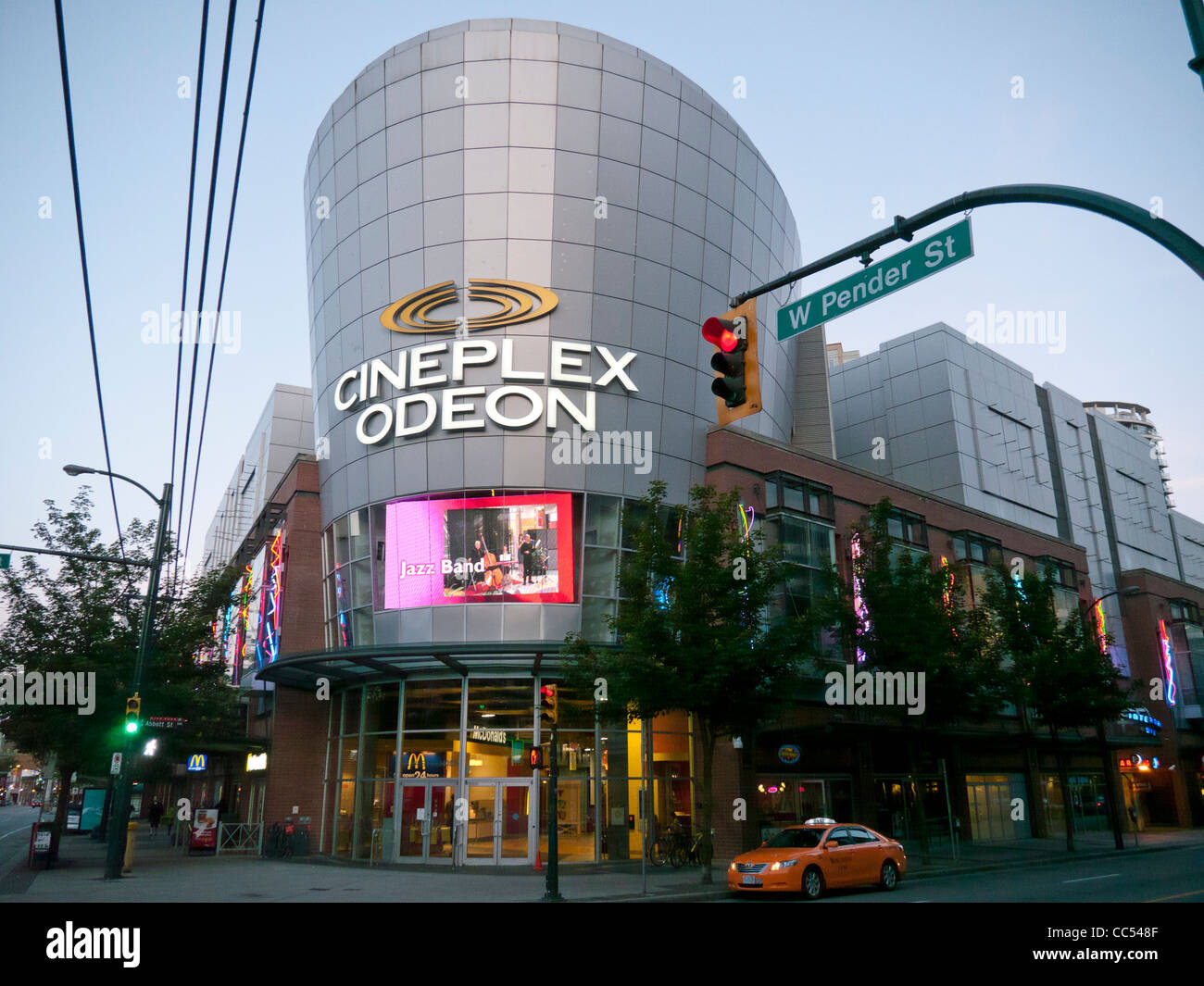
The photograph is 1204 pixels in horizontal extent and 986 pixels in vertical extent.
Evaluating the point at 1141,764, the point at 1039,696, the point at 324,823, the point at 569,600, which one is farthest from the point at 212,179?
the point at 1141,764

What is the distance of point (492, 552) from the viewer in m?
27.6

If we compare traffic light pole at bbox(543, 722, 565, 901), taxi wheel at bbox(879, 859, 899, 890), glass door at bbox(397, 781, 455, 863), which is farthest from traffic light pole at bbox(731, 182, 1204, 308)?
glass door at bbox(397, 781, 455, 863)

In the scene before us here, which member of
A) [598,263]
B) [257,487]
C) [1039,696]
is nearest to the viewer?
[598,263]

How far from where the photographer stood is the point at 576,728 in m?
26.9

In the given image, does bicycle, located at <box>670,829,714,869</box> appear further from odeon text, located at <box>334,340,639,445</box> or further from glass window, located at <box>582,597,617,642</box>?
odeon text, located at <box>334,340,639,445</box>

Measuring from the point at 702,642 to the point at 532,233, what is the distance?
14.5 meters

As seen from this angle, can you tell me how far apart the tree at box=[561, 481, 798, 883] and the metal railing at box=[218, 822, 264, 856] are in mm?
16659

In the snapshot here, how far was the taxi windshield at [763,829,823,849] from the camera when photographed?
761 inches

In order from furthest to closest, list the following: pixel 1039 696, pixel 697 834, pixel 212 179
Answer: pixel 1039 696 < pixel 697 834 < pixel 212 179

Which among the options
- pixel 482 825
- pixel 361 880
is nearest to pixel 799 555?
pixel 482 825

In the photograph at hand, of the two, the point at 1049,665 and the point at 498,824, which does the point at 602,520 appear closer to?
the point at 498,824

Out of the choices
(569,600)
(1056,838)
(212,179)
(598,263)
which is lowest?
(1056,838)
